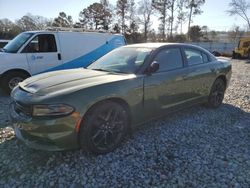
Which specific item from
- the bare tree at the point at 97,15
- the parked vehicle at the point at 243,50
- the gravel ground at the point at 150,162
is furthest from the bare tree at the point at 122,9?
the gravel ground at the point at 150,162

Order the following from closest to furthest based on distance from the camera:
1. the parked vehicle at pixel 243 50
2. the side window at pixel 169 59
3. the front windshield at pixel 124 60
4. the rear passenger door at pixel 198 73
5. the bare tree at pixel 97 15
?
the front windshield at pixel 124 60 < the side window at pixel 169 59 < the rear passenger door at pixel 198 73 < the parked vehicle at pixel 243 50 < the bare tree at pixel 97 15

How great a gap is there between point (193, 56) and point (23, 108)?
3362mm

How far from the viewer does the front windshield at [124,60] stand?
12.2ft

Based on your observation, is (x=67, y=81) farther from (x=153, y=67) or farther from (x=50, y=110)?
(x=153, y=67)

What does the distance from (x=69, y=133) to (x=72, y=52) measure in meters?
4.95

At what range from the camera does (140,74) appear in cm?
350

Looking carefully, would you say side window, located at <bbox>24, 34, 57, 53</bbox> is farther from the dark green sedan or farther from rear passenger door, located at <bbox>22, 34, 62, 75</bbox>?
the dark green sedan

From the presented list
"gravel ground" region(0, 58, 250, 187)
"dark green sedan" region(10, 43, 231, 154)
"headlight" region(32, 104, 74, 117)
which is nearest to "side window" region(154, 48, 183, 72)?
"dark green sedan" region(10, 43, 231, 154)

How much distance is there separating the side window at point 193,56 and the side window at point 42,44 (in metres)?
4.18

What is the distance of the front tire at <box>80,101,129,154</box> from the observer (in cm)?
293

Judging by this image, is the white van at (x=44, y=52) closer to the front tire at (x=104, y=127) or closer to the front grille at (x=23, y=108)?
the front grille at (x=23, y=108)

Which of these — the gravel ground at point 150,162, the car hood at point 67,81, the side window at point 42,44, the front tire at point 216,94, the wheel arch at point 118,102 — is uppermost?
the side window at point 42,44

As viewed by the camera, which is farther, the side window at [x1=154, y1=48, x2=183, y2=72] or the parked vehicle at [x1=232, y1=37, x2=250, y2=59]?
the parked vehicle at [x1=232, y1=37, x2=250, y2=59]

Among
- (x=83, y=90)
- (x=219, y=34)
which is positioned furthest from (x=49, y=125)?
(x=219, y=34)
